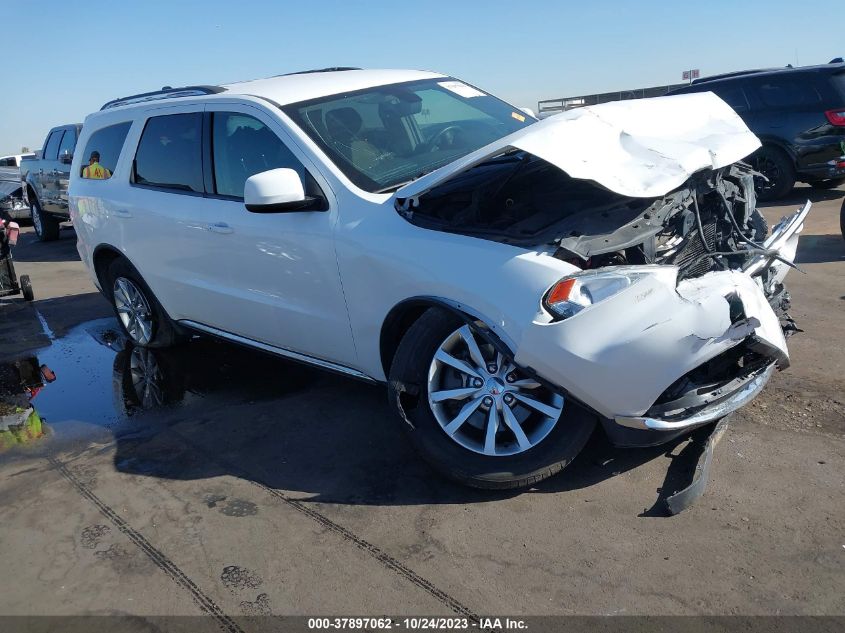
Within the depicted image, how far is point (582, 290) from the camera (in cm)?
308

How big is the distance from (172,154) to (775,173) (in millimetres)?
8637

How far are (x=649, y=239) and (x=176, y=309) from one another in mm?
3587

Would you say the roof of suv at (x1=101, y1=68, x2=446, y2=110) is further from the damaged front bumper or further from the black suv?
the black suv

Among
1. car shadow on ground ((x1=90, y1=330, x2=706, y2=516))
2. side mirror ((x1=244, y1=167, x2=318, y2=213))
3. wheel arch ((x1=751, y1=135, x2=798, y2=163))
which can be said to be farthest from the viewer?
wheel arch ((x1=751, y1=135, x2=798, y2=163))

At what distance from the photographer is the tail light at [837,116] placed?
10195 mm

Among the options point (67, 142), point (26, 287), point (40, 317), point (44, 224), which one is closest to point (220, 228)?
point (40, 317)

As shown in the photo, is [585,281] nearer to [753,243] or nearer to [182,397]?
[753,243]

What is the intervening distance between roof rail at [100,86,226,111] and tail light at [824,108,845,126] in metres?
8.57

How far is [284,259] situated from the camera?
427cm

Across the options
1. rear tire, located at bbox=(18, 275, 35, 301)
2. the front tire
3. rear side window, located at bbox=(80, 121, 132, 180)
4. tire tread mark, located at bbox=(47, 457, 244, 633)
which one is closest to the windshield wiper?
the front tire

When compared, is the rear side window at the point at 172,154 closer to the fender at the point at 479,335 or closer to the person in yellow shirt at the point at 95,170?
the person in yellow shirt at the point at 95,170

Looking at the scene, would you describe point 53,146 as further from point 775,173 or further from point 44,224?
point 775,173

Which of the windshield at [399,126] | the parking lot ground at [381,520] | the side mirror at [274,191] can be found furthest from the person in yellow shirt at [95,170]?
the side mirror at [274,191]

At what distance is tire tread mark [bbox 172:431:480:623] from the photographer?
280 cm
